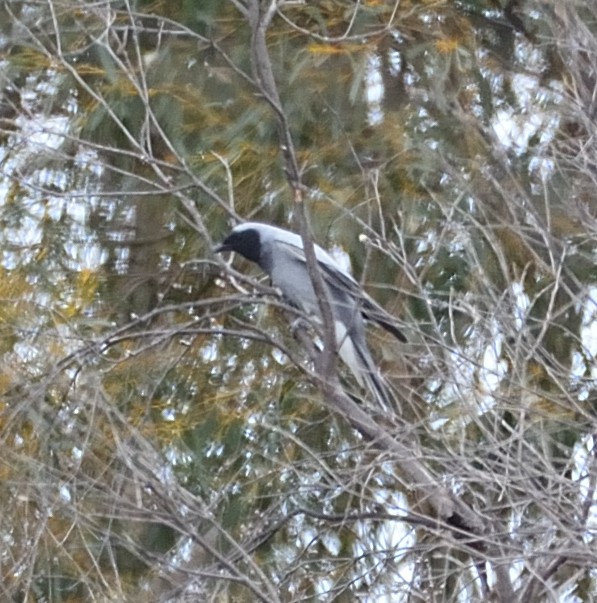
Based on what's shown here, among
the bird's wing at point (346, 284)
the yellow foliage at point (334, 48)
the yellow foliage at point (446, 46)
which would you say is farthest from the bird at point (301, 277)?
the yellow foliage at point (446, 46)

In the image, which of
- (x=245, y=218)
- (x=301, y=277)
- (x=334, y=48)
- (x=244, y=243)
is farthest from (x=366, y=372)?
(x=334, y=48)

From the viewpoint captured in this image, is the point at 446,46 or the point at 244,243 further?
the point at 446,46

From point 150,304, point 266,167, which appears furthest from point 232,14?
point 150,304

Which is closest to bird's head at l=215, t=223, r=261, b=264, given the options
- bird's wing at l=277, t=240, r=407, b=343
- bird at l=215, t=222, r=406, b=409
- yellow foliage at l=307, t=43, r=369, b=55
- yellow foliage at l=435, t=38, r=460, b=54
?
bird at l=215, t=222, r=406, b=409

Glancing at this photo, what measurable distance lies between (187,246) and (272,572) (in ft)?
4.76

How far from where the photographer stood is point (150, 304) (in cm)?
629

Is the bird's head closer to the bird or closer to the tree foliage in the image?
the bird

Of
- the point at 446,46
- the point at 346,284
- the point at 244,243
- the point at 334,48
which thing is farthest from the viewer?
the point at 446,46

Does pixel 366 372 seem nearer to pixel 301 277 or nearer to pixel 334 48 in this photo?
pixel 301 277

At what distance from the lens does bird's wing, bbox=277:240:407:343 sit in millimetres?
4578

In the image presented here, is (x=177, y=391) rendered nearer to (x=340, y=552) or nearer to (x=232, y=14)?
(x=340, y=552)

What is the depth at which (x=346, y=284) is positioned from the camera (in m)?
5.29

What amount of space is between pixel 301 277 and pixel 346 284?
0.43 metres

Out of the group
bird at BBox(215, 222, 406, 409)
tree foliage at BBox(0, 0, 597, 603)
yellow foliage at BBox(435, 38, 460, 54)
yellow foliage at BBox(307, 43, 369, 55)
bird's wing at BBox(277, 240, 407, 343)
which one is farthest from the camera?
yellow foliage at BBox(435, 38, 460, 54)
